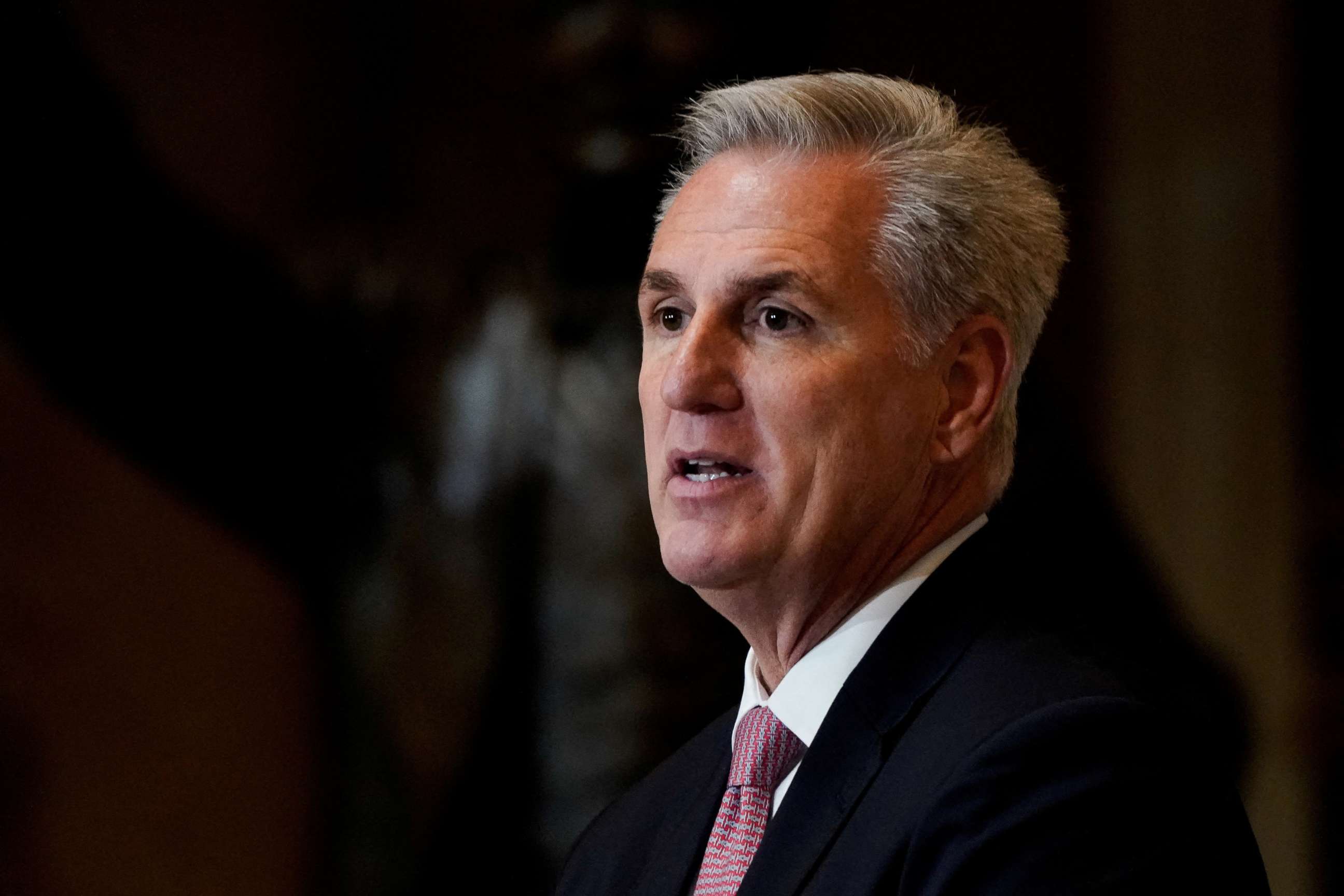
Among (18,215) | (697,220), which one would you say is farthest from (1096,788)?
(18,215)

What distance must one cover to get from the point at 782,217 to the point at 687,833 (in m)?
0.75

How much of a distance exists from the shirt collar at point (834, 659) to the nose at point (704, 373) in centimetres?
28

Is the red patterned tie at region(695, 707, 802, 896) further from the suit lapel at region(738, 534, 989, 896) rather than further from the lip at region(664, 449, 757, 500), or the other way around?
the lip at region(664, 449, 757, 500)

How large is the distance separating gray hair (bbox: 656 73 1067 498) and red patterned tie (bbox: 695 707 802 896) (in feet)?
1.37

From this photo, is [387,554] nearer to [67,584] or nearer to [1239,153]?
[67,584]

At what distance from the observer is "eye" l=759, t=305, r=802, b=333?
1742mm

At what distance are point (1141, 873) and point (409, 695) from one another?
1812 millimetres

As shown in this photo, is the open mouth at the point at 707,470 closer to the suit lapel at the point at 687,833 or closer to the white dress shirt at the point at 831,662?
the white dress shirt at the point at 831,662

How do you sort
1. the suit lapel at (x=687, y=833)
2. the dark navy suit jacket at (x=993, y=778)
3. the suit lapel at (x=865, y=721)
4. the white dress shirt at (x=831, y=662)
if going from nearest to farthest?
1. the dark navy suit jacket at (x=993, y=778)
2. the suit lapel at (x=865, y=721)
3. the white dress shirt at (x=831, y=662)
4. the suit lapel at (x=687, y=833)

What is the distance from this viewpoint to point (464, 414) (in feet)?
9.69

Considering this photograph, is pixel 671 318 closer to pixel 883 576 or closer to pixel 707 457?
pixel 707 457

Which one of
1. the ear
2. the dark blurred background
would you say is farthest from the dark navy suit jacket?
the dark blurred background

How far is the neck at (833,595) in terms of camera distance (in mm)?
1750

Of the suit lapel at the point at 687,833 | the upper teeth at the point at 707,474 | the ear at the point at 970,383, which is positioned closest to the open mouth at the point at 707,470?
the upper teeth at the point at 707,474
